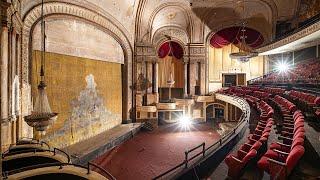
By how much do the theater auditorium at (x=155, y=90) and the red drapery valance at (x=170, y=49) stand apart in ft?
0.20

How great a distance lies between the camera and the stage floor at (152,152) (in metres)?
7.14

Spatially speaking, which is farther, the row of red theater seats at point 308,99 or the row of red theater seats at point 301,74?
the row of red theater seats at point 301,74

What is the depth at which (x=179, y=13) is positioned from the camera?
1388 cm

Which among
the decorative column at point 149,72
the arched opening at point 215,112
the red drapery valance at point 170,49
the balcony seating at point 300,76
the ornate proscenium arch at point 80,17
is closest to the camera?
the ornate proscenium arch at point 80,17

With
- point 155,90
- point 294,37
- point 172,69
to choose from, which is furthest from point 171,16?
point 294,37

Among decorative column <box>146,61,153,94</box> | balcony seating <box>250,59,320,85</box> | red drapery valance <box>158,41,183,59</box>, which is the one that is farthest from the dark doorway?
decorative column <box>146,61,153,94</box>

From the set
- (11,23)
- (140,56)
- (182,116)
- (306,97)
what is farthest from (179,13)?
(11,23)

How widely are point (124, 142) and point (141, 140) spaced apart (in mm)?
808

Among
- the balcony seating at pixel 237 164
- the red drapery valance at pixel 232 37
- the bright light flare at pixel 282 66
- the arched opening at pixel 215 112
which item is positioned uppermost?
the red drapery valance at pixel 232 37

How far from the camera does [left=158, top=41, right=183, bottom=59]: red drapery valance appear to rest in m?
14.7

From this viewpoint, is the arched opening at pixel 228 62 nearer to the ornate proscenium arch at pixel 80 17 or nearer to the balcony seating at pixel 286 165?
the ornate proscenium arch at pixel 80 17

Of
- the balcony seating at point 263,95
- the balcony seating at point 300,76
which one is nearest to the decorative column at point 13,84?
the balcony seating at point 263,95

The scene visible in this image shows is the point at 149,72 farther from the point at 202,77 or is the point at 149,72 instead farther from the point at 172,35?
the point at 202,77

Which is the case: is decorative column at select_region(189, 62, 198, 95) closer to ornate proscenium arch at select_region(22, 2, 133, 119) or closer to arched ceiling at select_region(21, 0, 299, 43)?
arched ceiling at select_region(21, 0, 299, 43)
